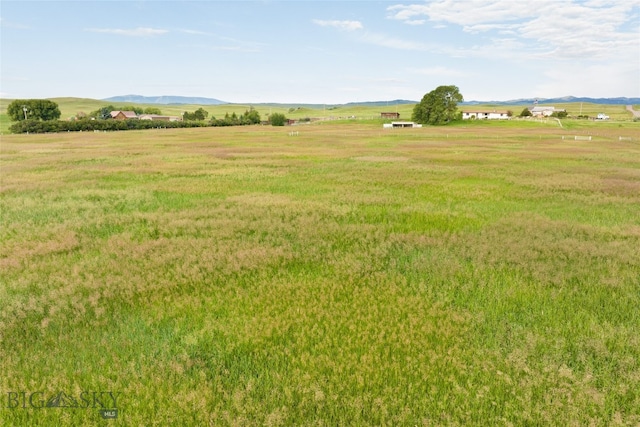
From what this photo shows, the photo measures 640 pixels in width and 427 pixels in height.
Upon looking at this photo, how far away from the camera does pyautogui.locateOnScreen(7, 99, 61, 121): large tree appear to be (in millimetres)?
117688

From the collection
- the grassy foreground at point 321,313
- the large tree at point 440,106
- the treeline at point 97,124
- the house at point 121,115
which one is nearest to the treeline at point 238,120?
the treeline at point 97,124

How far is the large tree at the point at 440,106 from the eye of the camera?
109000 millimetres

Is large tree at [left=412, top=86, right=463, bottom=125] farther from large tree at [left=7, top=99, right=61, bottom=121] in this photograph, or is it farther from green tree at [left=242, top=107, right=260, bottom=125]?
large tree at [left=7, top=99, right=61, bottom=121]

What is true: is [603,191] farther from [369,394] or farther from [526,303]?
[369,394]

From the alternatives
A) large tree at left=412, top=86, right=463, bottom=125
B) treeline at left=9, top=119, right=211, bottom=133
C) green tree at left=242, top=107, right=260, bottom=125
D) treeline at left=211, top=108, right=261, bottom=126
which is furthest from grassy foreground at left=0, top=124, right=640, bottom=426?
green tree at left=242, top=107, right=260, bottom=125

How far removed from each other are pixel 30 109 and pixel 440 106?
416ft

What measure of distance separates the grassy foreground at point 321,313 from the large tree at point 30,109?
131 m

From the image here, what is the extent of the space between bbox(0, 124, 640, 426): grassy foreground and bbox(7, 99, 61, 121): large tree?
5148 inches

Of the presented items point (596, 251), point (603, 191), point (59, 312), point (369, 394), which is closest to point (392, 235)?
point (596, 251)

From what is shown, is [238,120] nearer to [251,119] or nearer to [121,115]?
[251,119]

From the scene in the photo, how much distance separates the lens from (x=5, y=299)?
845 centimetres

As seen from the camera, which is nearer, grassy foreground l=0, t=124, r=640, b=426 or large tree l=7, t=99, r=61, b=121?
grassy foreground l=0, t=124, r=640, b=426

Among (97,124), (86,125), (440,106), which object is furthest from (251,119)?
(440,106)

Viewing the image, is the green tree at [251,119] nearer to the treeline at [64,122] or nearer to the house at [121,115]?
the treeline at [64,122]
